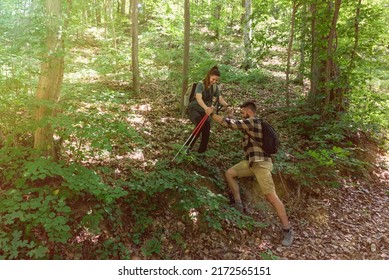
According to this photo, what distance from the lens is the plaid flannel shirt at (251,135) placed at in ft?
15.6

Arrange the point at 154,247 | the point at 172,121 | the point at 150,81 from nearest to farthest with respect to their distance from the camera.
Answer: the point at 154,247 → the point at 172,121 → the point at 150,81

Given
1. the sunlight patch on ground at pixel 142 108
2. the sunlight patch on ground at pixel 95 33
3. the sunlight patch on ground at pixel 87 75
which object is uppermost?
the sunlight patch on ground at pixel 95 33

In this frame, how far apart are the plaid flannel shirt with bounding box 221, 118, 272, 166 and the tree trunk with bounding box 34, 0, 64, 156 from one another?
278 cm

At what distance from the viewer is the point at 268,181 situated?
4.97 metres

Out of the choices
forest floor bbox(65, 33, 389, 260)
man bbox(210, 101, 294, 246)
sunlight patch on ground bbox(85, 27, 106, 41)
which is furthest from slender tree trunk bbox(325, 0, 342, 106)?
sunlight patch on ground bbox(85, 27, 106, 41)

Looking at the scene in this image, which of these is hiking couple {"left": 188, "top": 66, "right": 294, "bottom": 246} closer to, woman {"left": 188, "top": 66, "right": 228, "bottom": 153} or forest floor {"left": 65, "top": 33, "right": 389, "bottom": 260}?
woman {"left": 188, "top": 66, "right": 228, "bottom": 153}

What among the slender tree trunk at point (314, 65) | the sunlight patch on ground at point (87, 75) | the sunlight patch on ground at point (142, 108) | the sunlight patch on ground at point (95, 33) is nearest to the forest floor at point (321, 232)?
the sunlight patch on ground at point (142, 108)

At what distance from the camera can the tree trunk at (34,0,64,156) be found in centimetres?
424

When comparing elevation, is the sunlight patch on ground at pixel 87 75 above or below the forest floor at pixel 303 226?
above

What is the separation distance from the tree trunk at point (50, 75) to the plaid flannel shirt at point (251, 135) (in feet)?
9.14

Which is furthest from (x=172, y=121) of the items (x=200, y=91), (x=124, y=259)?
(x=124, y=259)

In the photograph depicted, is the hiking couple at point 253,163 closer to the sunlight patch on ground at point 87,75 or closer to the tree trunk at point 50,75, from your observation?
the tree trunk at point 50,75
